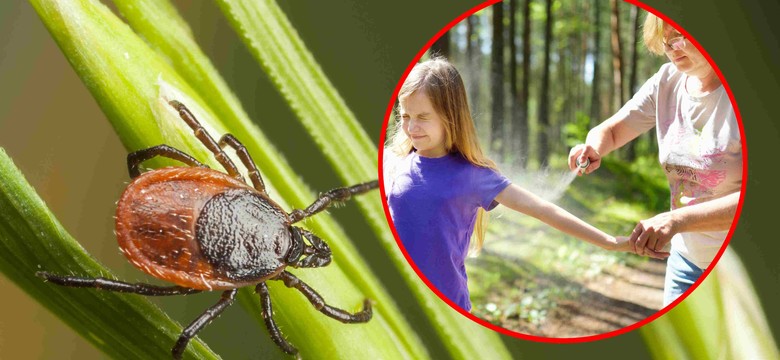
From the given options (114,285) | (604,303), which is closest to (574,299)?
(604,303)

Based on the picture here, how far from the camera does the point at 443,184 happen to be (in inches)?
32.0

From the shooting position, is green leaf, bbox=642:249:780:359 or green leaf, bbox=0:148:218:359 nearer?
green leaf, bbox=0:148:218:359

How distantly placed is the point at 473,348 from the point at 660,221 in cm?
30

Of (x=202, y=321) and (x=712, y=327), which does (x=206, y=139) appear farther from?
(x=712, y=327)

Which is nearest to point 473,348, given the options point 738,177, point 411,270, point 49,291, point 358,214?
point 411,270

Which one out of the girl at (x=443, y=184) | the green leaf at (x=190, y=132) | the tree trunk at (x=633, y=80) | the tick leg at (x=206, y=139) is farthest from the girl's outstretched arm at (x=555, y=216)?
the tick leg at (x=206, y=139)

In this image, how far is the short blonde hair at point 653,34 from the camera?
872 mm

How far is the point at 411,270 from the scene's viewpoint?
909 mm

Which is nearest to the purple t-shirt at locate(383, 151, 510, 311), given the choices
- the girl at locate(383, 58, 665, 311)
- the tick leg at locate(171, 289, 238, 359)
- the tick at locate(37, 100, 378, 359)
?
the girl at locate(383, 58, 665, 311)

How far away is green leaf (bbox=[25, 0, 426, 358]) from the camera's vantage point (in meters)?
0.74

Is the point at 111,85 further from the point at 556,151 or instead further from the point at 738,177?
the point at 738,177

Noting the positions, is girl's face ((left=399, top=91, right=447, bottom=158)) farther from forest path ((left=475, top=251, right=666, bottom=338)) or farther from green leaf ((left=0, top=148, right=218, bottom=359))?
green leaf ((left=0, top=148, right=218, bottom=359))

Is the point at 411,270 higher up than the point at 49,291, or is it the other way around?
the point at 49,291

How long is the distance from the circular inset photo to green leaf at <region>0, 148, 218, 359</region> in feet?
1.05
